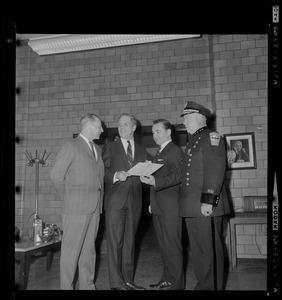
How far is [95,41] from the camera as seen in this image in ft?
12.9

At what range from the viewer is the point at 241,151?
376cm

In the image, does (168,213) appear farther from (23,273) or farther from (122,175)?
(23,273)

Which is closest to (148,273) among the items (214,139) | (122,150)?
(122,150)

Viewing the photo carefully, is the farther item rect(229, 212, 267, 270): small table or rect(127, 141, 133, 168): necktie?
rect(229, 212, 267, 270): small table

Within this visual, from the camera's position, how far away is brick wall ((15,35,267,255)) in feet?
12.4

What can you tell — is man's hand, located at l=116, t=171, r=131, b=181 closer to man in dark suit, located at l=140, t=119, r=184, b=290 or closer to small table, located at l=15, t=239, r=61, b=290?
man in dark suit, located at l=140, t=119, r=184, b=290

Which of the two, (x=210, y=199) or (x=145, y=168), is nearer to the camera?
(x=210, y=199)

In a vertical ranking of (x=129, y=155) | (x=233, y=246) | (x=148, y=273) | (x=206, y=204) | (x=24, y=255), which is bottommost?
(x=148, y=273)

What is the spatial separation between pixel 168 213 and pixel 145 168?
0.42 meters

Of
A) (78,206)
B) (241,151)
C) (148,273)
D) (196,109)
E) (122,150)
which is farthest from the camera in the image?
(241,151)

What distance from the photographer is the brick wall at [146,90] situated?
3.77 meters

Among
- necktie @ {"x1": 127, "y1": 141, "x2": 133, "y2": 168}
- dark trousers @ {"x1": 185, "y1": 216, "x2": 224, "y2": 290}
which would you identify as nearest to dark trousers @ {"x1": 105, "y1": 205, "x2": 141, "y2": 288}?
necktie @ {"x1": 127, "y1": 141, "x2": 133, "y2": 168}
